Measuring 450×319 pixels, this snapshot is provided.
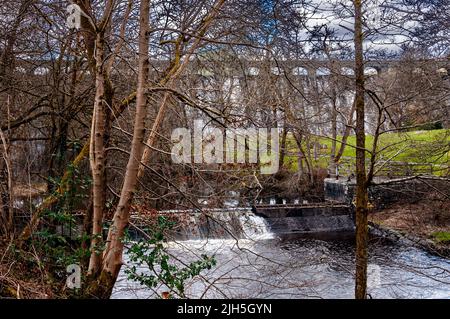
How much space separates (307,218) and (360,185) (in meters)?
11.8

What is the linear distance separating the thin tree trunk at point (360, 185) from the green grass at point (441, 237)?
1072 centimetres

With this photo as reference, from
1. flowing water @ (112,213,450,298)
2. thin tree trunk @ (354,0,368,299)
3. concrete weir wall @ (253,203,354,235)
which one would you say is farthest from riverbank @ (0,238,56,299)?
concrete weir wall @ (253,203,354,235)

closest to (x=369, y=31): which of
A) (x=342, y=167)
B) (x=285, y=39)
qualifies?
(x=285, y=39)

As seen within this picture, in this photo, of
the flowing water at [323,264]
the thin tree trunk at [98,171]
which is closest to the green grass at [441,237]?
the flowing water at [323,264]

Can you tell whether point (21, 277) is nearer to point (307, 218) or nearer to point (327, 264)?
point (327, 264)

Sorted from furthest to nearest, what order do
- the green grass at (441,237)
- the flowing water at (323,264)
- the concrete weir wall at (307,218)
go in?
1. the concrete weir wall at (307,218)
2. the green grass at (441,237)
3. the flowing water at (323,264)

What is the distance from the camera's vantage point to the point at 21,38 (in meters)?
8.51

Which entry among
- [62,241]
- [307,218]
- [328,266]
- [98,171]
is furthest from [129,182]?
[307,218]

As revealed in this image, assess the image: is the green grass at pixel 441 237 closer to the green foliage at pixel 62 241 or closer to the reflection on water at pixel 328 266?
the reflection on water at pixel 328 266

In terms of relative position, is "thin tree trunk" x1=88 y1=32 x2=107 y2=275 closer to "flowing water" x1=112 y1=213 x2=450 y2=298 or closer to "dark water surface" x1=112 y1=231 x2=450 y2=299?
"flowing water" x1=112 y1=213 x2=450 y2=298

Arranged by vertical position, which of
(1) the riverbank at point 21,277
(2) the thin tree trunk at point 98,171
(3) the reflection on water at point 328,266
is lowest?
(3) the reflection on water at point 328,266

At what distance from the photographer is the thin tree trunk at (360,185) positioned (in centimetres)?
761

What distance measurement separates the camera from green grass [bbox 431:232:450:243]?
17.5 m

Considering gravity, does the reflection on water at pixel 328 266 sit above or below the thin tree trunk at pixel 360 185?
below
